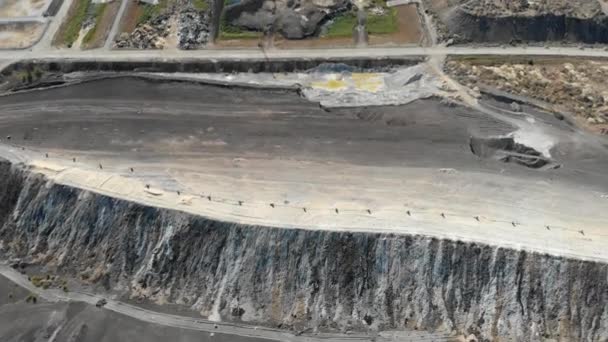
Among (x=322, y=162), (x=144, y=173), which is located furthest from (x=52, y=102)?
(x=322, y=162)

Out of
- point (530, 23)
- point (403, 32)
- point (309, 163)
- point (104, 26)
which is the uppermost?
point (530, 23)

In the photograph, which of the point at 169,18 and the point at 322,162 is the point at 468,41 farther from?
A: the point at 169,18

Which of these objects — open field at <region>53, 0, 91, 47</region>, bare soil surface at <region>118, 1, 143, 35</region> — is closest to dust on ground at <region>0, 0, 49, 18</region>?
open field at <region>53, 0, 91, 47</region>

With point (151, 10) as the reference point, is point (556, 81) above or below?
below

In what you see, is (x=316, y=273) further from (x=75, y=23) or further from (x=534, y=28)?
(x=75, y=23)

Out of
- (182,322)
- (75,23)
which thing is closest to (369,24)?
(75,23)
